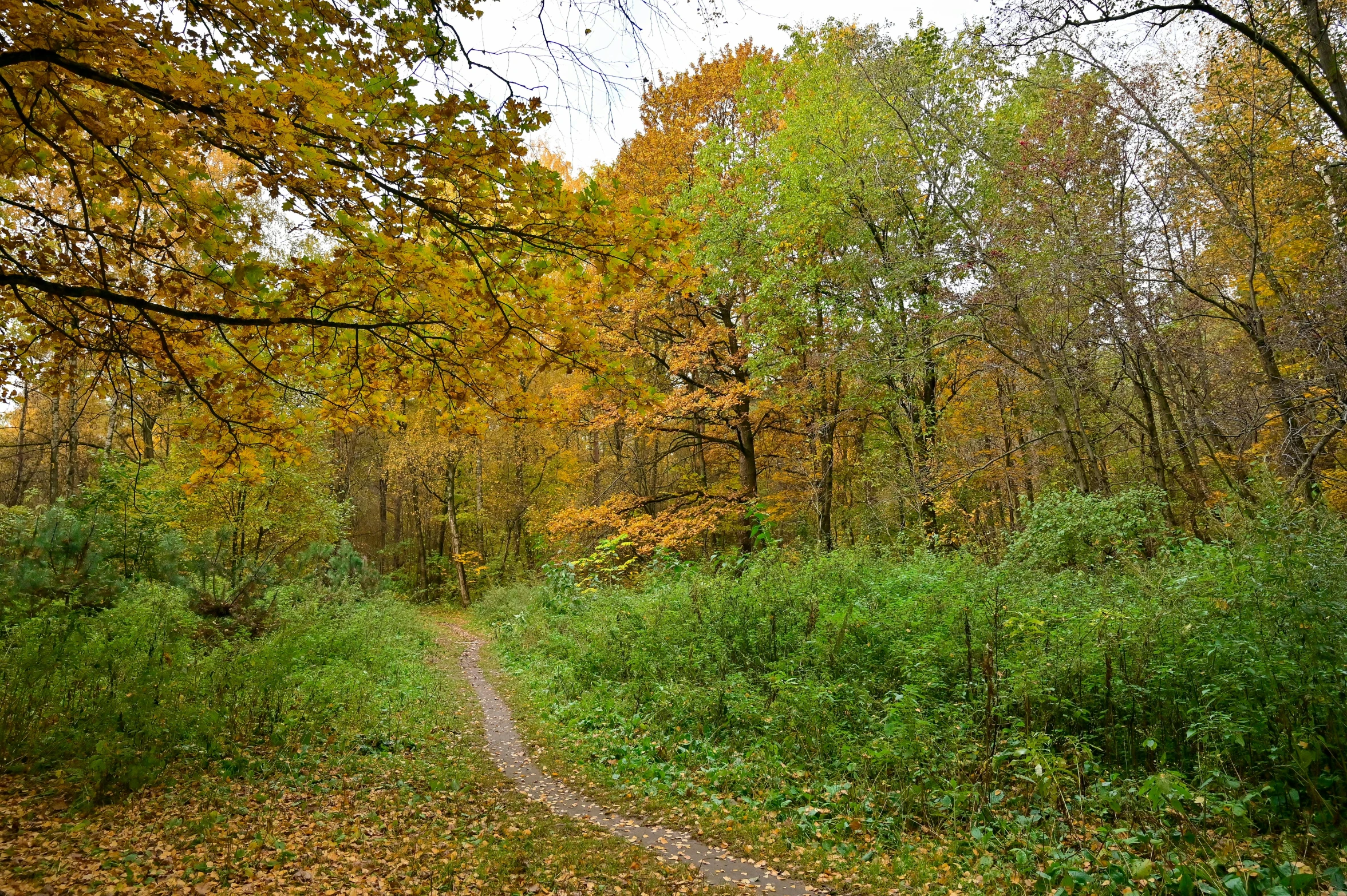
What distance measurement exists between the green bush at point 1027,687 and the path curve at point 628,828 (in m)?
0.69

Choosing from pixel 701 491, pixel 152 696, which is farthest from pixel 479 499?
pixel 152 696

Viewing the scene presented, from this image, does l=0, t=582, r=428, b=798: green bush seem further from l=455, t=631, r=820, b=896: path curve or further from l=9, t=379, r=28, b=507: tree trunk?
l=9, t=379, r=28, b=507: tree trunk

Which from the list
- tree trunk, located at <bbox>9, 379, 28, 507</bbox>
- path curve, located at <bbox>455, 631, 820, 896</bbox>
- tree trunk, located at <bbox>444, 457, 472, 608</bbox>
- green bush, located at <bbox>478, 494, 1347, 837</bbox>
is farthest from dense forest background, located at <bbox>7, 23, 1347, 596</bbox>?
tree trunk, located at <bbox>9, 379, 28, 507</bbox>

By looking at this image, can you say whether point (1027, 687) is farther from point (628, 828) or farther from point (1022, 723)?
point (628, 828)

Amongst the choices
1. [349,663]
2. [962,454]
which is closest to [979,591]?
[349,663]

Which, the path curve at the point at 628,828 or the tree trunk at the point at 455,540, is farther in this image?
the tree trunk at the point at 455,540

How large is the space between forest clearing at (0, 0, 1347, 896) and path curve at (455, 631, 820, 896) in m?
0.04

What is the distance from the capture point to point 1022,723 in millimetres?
5336

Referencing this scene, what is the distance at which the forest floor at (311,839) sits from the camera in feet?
12.7

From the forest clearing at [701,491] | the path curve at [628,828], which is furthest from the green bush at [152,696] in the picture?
the path curve at [628,828]

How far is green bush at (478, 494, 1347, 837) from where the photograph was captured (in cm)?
463

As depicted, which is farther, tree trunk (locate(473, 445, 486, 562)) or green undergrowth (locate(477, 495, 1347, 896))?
tree trunk (locate(473, 445, 486, 562))

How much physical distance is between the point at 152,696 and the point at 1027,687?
726 centimetres

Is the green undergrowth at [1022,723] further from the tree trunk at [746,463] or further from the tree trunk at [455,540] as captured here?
the tree trunk at [455,540]
